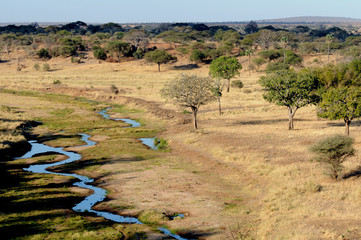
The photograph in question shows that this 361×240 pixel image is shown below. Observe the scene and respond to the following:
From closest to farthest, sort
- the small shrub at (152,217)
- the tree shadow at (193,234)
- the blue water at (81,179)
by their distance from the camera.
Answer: the tree shadow at (193,234) → the small shrub at (152,217) → the blue water at (81,179)

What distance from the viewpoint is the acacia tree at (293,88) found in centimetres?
5206

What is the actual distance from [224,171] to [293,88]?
18.0 metres

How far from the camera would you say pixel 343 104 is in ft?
148

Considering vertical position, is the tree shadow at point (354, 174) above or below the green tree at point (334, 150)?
below

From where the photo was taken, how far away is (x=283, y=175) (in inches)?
1347

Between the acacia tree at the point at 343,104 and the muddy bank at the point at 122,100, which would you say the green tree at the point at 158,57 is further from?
the acacia tree at the point at 343,104

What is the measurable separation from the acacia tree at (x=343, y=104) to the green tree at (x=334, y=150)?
1339 cm

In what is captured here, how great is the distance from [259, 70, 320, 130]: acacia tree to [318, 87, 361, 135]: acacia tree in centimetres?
523

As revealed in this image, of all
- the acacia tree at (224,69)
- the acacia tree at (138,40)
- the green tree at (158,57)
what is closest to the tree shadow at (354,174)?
the acacia tree at (224,69)

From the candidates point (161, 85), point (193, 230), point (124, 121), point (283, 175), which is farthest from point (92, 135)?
point (161, 85)

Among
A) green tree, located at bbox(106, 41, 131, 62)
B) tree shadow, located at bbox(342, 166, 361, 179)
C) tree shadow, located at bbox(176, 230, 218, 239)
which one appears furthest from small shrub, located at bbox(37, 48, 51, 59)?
tree shadow, located at bbox(176, 230, 218, 239)

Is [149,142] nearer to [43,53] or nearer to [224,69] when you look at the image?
[224,69]

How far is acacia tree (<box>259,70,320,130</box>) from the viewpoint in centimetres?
5206

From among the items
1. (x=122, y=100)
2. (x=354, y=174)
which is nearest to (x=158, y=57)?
(x=122, y=100)
